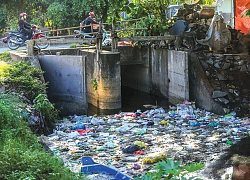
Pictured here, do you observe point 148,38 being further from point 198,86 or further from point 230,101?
point 230,101

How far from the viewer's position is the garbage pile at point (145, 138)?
743 centimetres

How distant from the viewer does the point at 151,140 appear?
874cm

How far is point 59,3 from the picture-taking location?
21.1 metres

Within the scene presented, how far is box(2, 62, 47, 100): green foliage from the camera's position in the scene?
10.1 m

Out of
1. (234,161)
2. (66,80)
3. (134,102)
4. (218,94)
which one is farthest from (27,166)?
(134,102)

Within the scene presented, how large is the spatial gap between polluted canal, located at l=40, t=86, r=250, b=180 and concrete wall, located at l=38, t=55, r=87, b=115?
4.38ft

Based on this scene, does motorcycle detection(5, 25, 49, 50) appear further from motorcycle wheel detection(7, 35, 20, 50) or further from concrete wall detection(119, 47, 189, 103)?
concrete wall detection(119, 47, 189, 103)

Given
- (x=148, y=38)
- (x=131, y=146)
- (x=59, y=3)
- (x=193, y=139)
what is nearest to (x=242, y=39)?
(x=148, y=38)

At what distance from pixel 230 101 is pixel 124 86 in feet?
21.1

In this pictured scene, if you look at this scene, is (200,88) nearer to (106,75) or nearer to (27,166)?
(106,75)

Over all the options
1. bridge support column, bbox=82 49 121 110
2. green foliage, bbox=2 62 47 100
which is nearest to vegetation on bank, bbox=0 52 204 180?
green foliage, bbox=2 62 47 100

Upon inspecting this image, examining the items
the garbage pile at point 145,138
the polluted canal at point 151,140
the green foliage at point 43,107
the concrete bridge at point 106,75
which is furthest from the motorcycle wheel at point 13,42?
the green foliage at point 43,107

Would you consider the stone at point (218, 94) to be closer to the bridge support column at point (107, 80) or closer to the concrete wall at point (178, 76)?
the concrete wall at point (178, 76)

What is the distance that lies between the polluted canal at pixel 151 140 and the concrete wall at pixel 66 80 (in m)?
1.33
